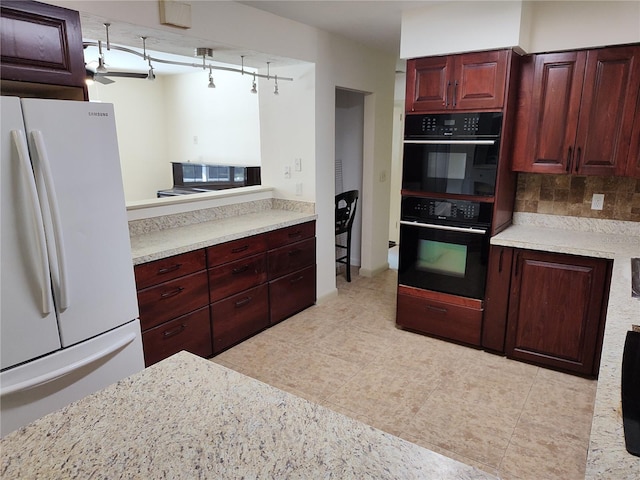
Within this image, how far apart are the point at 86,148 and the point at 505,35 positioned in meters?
2.50

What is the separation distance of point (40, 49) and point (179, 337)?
5.67ft

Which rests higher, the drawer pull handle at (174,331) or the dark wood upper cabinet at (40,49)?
the dark wood upper cabinet at (40,49)

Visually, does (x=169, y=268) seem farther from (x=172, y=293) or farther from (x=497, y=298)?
(x=497, y=298)

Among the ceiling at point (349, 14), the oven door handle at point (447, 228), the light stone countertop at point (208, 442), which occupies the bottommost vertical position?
the light stone countertop at point (208, 442)

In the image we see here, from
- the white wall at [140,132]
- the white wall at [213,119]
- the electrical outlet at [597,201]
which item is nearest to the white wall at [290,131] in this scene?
the white wall at [213,119]

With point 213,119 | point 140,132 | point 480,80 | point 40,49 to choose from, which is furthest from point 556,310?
point 140,132

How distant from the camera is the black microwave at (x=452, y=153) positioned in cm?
284

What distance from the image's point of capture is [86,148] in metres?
1.86

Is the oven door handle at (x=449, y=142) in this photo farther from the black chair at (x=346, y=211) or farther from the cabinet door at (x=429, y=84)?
the black chair at (x=346, y=211)

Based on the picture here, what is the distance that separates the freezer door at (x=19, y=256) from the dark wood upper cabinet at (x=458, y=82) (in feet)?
7.97

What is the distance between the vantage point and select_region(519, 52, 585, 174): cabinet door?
8.96 ft

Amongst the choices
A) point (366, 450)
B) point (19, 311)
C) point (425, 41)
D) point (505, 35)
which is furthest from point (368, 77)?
point (366, 450)

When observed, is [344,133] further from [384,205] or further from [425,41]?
[425,41]

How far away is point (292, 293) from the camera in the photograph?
3.70 metres
